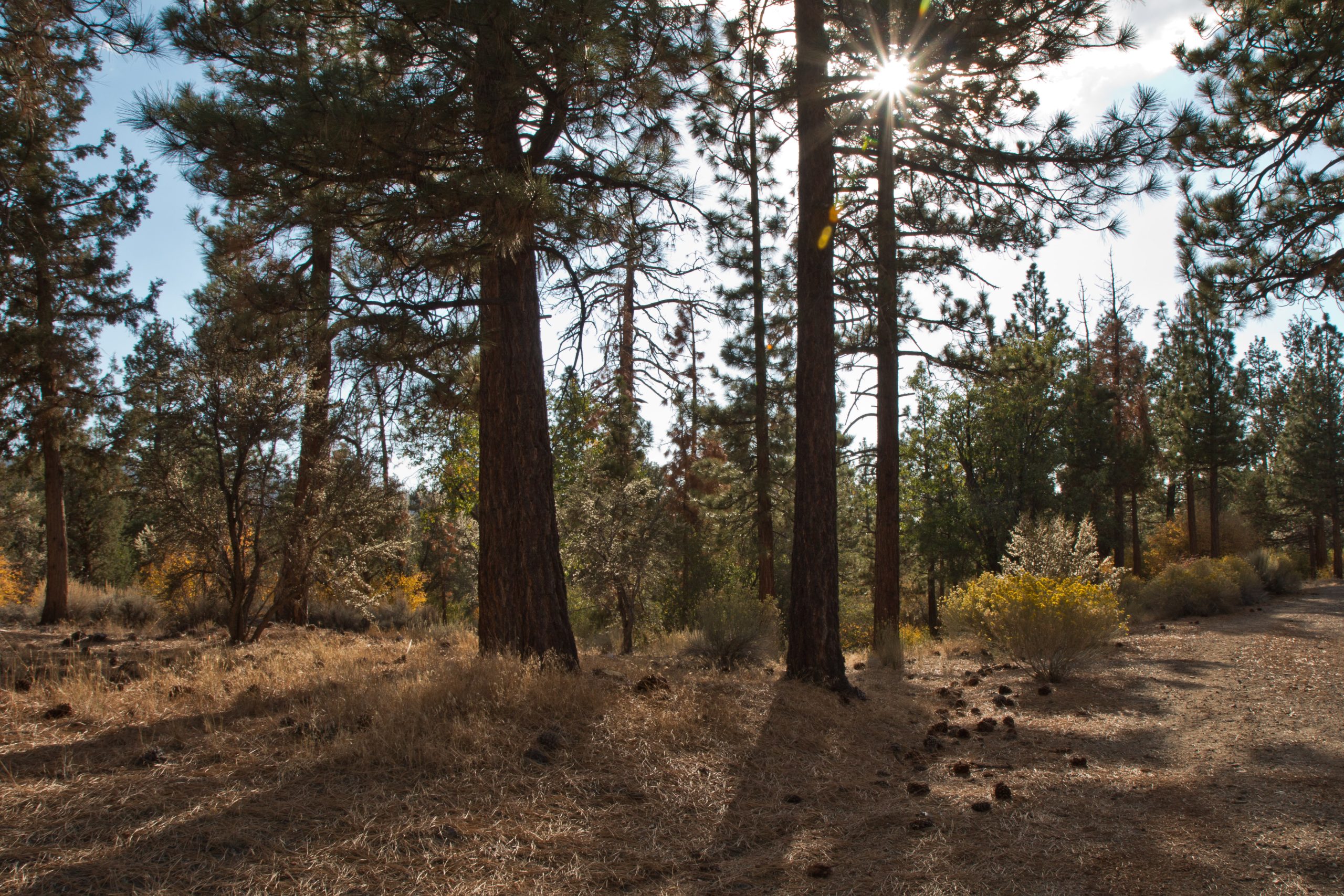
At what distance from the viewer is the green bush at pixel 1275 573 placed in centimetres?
2028

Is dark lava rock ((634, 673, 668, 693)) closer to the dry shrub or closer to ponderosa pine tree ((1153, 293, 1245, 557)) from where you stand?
the dry shrub

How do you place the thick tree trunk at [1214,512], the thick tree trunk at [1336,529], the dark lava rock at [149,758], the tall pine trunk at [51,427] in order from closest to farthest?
1. the dark lava rock at [149,758]
2. the tall pine trunk at [51,427]
3. the thick tree trunk at [1214,512]
4. the thick tree trunk at [1336,529]

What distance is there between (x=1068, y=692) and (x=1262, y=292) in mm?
5390

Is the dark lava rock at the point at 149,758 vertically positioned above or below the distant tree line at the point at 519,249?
below

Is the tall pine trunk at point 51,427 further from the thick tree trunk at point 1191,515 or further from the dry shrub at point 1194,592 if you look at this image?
the thick tree trunk at point 1191,515

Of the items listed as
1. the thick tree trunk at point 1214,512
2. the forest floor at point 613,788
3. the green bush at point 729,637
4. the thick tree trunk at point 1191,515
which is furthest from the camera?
the thick tree trunk at point 1191,515

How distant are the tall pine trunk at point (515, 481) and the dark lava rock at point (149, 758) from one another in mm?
2759

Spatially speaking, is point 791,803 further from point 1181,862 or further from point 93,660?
point 93,660

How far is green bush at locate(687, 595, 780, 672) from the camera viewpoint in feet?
28.5

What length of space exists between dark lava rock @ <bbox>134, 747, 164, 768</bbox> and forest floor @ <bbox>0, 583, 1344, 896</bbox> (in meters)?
0.02

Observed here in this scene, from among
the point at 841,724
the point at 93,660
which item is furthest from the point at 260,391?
the point at 841,724

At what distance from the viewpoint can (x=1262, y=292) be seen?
881 centimetres

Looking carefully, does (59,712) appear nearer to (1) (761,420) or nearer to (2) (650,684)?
(2) (650,684)

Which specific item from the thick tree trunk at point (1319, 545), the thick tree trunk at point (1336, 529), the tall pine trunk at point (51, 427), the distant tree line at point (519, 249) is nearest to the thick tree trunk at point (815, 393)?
the distant tree line at point (519, 249)
